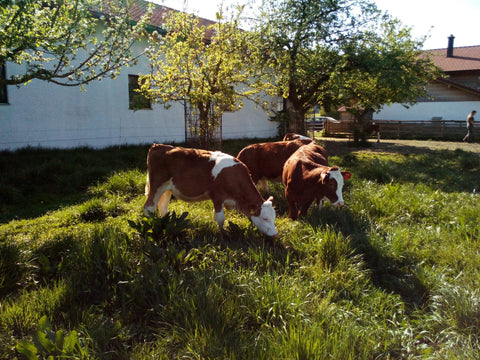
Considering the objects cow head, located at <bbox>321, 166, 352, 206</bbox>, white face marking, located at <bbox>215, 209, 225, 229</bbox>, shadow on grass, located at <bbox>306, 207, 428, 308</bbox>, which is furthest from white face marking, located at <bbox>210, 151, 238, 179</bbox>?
shadow on grass, located at <bbox>306, 207, 428, 308</bbox>

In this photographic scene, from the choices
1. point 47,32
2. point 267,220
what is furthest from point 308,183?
point 47,32

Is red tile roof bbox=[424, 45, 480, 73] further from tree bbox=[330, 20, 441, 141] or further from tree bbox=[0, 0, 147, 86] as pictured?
tree bbox=[0, 0, 147, 86]

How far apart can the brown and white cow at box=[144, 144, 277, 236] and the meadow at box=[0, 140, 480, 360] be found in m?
0.39

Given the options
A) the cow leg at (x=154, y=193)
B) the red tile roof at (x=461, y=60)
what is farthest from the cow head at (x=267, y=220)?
the red tile roof at (x=461, y=60)

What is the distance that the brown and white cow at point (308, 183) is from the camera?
543cm

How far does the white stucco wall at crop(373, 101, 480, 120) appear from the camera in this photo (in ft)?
89.6

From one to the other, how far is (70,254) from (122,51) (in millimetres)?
4103

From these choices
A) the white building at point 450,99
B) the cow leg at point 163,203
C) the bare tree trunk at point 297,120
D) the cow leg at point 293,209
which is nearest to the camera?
the cow leg at point 163,203

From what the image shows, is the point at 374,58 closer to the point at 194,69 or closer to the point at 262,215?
the point at 194,69

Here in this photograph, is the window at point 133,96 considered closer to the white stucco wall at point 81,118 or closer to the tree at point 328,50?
the white stucco wall at point 81,118

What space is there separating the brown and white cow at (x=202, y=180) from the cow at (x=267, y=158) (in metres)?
1.91

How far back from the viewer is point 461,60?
32.5 meters

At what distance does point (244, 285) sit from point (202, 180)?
7.71 feet

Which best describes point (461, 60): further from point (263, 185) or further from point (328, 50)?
point (263, 185)
